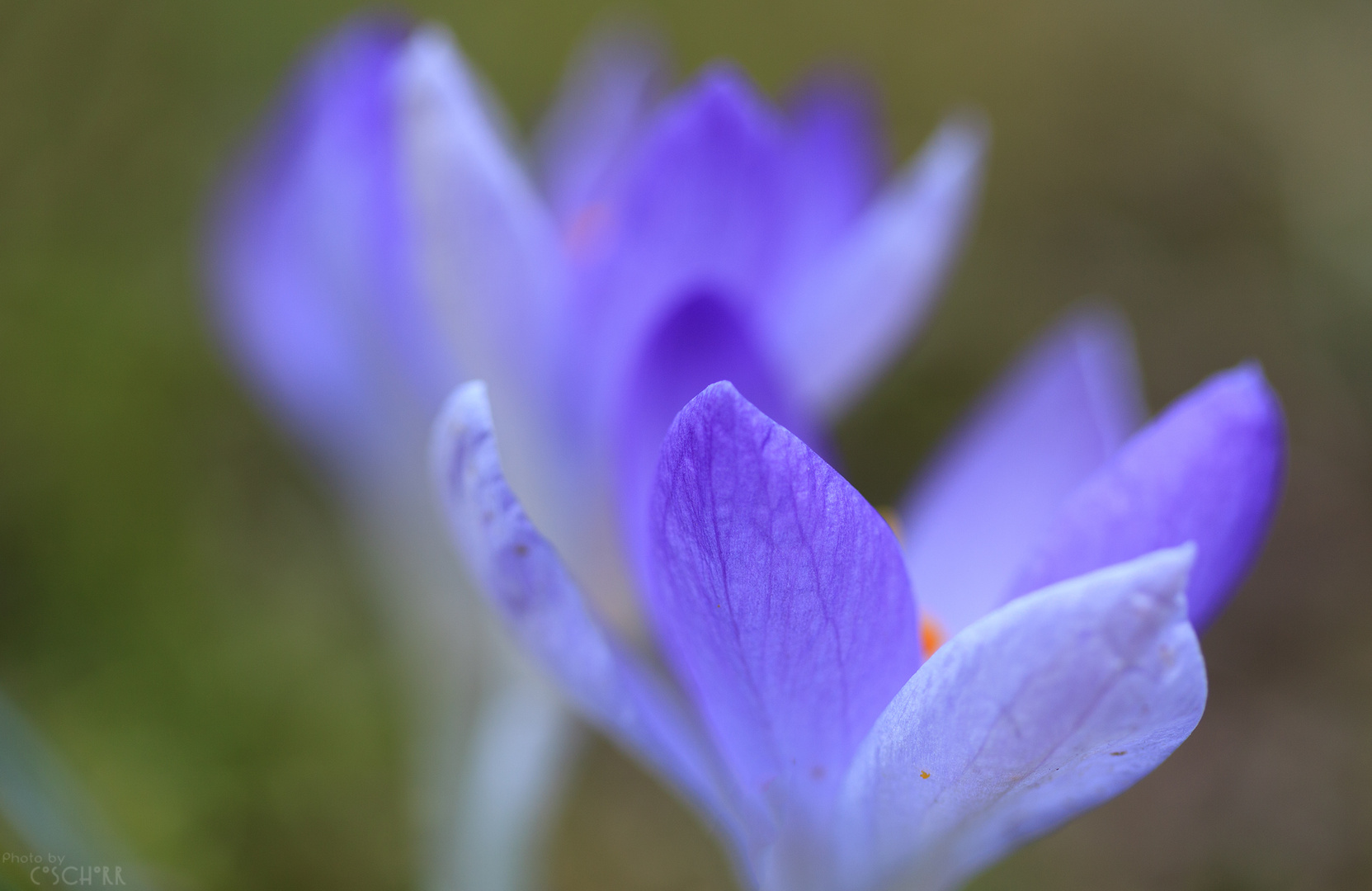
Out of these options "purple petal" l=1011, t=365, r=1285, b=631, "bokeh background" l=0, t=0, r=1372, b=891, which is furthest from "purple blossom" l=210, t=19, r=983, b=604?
"bokeh background" l=0, t=0, r=1372, b=891

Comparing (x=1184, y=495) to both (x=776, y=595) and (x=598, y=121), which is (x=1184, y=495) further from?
(x=598, y=121)

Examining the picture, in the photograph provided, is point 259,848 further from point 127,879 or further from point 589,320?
point 589,320

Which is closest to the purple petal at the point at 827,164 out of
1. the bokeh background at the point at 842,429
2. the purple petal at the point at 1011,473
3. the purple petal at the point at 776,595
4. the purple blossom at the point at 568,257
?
the purple blossom at the point at 568,257

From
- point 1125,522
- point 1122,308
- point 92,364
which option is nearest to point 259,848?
point 92,364

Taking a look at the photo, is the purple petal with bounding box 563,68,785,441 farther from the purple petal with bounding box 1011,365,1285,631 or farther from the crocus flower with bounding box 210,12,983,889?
the purple petal with bounding box 1011,365,1285,631

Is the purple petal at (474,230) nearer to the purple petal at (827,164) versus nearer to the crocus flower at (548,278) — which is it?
the crocus flower at (548,278)

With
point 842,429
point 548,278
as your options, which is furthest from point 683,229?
point 842,429
